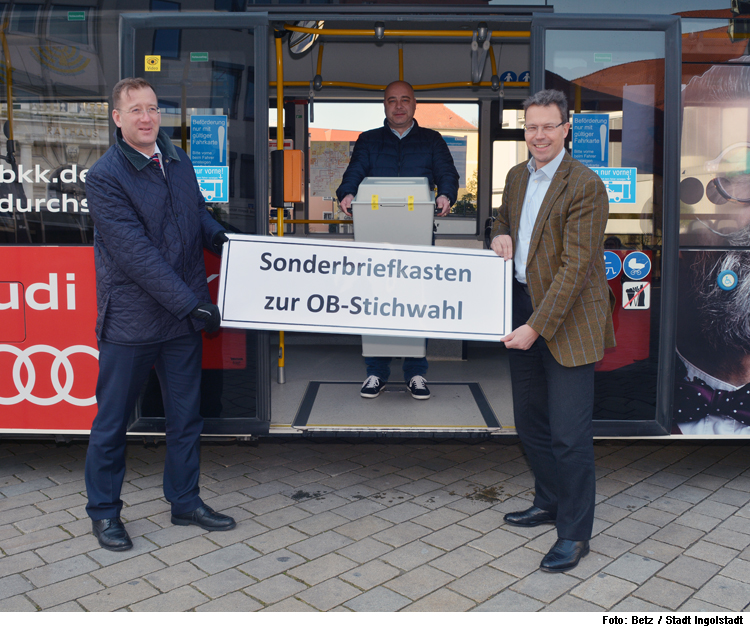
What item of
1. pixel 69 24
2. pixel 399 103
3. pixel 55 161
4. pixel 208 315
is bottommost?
pixel 208 315

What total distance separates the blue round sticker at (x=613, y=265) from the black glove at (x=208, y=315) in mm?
2026

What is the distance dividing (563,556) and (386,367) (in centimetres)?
213

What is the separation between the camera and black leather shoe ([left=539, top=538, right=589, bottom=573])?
122 inches

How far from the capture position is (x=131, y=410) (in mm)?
3400

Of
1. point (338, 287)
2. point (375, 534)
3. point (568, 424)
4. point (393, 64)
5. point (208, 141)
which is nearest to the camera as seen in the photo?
point (568, 424)

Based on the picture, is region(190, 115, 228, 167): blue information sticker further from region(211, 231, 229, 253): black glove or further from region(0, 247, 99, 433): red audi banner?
region(0, 247, 99, 433): red audi banner

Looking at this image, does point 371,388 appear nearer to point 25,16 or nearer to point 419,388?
point 419,388

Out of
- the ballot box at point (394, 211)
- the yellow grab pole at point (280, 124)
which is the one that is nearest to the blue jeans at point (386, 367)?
the yellow grab pole at point (280, 124)

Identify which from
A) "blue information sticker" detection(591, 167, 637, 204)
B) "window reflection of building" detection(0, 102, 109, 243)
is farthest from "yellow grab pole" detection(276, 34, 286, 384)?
"blue information sticker" detection(591, 167, 637, 204)

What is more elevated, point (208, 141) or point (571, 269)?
point (208, 141)

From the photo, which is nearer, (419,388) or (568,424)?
(568,424)

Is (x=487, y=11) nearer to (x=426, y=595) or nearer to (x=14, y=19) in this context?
(x=14, y=19)

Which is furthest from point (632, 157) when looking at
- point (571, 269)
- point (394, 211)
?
point (394, 211)

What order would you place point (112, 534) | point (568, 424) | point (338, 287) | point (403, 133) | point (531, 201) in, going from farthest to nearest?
1. point (403, 133)
2. point (338, 287)
3. point (112, 534)
4. point (531, 201)
5. point (568, 424)
